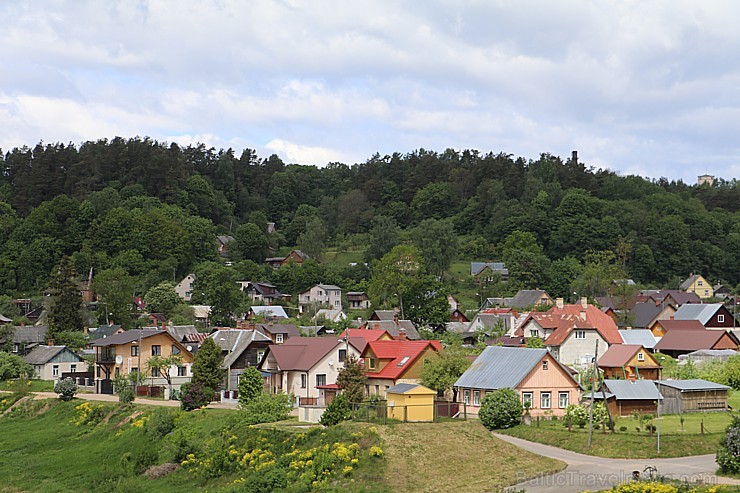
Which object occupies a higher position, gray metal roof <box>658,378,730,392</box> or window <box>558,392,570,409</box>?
gray metal roof <box>658,378,730,392</box>

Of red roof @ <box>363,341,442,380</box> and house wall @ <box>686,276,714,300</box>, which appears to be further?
house wall @ <box>686,276,714,300</box>

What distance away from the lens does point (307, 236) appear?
116688 mm

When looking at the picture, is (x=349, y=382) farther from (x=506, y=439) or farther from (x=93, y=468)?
(x=93, y=468)

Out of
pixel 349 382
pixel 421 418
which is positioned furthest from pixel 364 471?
pixel 349 382

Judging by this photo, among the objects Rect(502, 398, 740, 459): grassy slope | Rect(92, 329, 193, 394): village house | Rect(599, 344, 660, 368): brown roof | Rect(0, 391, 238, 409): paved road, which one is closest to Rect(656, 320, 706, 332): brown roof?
Rect(599, 344, 660, 368): brown roof

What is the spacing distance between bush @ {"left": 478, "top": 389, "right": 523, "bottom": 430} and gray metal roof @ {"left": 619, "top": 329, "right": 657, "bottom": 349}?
30.5m

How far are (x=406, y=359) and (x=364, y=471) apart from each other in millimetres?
15425

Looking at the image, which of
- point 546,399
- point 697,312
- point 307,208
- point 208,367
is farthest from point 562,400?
point 307,208

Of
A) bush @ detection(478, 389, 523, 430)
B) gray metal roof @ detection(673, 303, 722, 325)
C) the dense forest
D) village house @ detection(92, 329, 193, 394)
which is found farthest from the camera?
the dense forest

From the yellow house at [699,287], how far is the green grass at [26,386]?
7692 centimetres

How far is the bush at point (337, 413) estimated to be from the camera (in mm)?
35188

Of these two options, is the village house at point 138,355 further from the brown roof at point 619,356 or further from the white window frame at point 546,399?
the brown roof at point 619,356

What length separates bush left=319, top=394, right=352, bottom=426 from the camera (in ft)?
115

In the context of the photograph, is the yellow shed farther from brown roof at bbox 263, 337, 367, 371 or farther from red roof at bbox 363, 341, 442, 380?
brown roof at bbox 263, 337, 367, 371
